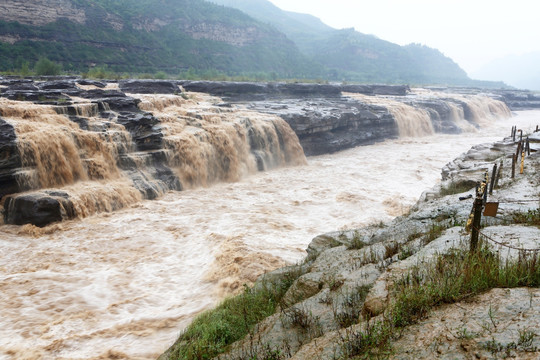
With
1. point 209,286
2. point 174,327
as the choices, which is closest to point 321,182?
point 209,286

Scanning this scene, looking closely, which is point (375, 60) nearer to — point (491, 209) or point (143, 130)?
point (143, 130)

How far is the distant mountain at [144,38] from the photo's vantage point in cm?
4156

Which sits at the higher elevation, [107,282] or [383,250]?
[383,250]

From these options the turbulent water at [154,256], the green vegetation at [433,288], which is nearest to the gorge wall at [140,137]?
the turbulent water at [154,256]

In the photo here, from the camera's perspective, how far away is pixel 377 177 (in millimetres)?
18234

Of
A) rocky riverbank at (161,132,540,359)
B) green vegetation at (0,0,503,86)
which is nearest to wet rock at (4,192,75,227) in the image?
rocky riverbank at (161,132,540,359)

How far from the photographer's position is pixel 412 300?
317cm

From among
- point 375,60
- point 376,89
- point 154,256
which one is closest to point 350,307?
point 154,256

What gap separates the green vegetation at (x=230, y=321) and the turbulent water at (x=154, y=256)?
1.25m

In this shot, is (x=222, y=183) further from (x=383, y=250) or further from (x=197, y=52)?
(x=197, y=52)

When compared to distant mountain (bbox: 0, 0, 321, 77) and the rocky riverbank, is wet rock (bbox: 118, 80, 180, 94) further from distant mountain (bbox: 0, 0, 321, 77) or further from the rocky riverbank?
Result: distant mountain (bbox: 0, 0, 321, 77)

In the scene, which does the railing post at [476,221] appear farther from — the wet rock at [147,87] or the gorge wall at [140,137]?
the wet rock at [147,87]

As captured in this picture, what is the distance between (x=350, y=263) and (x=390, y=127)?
27634mm

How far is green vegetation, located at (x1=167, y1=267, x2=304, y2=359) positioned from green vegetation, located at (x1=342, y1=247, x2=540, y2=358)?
1068 millimetres
